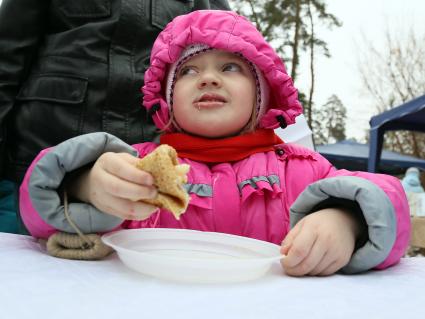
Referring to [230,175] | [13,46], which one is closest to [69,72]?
[13,46]

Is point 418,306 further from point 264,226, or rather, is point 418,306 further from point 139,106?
point 139,106

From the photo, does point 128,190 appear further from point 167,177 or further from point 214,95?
point 214,95

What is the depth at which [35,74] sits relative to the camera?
1.31 metres

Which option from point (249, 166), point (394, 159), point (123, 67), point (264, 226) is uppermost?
point (123, 67)

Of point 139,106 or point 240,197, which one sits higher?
point 139,106

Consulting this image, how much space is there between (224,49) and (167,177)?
61 centimetres

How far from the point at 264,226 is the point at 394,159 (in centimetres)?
941

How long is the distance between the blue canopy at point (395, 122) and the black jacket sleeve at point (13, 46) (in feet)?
13.2

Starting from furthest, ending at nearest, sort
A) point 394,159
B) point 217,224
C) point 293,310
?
point 394,159, point 217,224, point 293,310

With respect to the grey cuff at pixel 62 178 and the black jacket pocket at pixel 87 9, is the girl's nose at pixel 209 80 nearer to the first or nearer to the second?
the grey cuff at pixel 62 178

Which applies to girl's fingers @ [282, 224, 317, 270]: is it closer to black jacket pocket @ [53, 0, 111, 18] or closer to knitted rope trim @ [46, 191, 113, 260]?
knitted rope trim @ [46, 191, 113, 260]

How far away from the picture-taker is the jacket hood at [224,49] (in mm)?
1091

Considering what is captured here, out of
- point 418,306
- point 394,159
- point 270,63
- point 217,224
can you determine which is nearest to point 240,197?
point 217,224

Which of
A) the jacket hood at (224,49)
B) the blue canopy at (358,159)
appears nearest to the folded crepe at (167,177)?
the jacket hood at (224,49)
